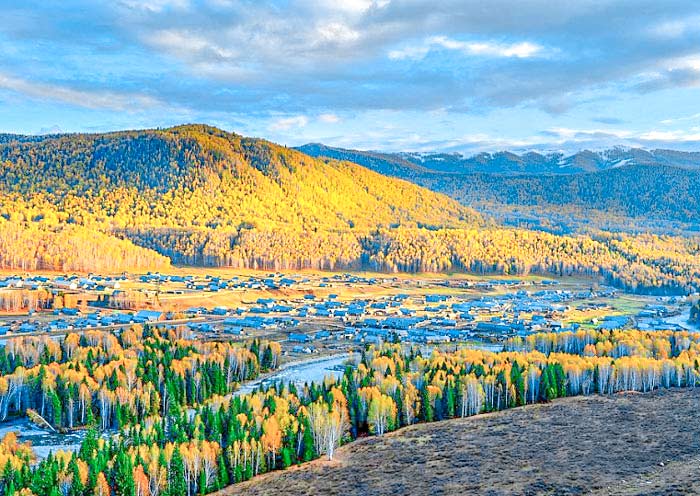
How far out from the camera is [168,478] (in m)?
38.7

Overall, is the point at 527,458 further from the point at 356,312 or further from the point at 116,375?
the point at 356,312

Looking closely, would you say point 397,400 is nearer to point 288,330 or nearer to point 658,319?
point 288,330

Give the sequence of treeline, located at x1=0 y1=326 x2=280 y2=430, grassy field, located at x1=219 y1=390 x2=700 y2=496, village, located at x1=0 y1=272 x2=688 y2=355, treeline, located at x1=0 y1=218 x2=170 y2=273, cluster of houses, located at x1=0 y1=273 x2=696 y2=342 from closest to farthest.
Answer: grassy field, located at x1=219 y1=390 x2=700 y2=496 < treeline, located at x1=0 y1=326 x2=280 y2=430 < village, located at x1=0 y1=272 x2=688 y2=355 < cluster of houses, located at x1=0 y1=273 x2=696 y2=342 < treeline, located at x1=0 y1=218 x2=170 y2=273

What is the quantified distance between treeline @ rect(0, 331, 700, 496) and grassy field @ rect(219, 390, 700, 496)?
1473 millimetres

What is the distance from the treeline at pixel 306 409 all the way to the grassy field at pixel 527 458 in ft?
4.83

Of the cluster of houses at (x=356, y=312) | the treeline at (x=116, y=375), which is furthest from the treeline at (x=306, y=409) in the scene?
the cluster of houses at (x=356, y=312)

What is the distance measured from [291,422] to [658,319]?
2930 inches

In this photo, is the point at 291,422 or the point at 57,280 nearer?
the point at 291,422

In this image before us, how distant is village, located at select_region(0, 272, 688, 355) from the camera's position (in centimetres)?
8781

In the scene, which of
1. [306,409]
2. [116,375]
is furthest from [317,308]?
[306,409]

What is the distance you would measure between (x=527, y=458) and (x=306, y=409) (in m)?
12.8

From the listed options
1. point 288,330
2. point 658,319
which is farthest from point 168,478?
point 658,319

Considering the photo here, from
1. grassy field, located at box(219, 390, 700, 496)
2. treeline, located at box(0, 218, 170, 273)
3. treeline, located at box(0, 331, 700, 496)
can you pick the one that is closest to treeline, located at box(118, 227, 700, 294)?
treeline, located at box(0, 218, 170, 273)

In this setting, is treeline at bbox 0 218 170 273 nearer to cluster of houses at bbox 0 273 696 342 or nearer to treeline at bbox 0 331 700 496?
cluster of houses at bbox 0 273 696 342
